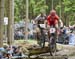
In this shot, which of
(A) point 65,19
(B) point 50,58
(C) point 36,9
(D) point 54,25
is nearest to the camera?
(B) point 50,58

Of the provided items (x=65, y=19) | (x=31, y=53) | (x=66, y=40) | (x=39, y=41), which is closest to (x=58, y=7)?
(x=65, y=19)

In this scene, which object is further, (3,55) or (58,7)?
(58,7)

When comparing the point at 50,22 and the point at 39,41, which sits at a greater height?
the point at 50,22

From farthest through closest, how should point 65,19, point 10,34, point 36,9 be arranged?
point 65,19, point 36,9, point 10,34

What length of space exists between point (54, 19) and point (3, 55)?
4.68 metres

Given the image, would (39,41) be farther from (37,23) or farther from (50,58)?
(50,58)

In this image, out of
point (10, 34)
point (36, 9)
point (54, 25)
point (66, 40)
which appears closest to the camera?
point (54, 25)

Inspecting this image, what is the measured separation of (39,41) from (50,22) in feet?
8.91

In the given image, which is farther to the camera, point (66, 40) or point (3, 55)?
point (66, 40)

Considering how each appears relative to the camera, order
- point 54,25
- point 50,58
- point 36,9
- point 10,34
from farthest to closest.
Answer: point 36,9 → point 10,34 → point 54,25 → point 50,58

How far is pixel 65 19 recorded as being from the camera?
5456 centimetres

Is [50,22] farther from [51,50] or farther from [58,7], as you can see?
[58,7]

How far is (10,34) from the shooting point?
1831 cm

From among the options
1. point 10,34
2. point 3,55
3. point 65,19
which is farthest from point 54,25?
point 65,19
